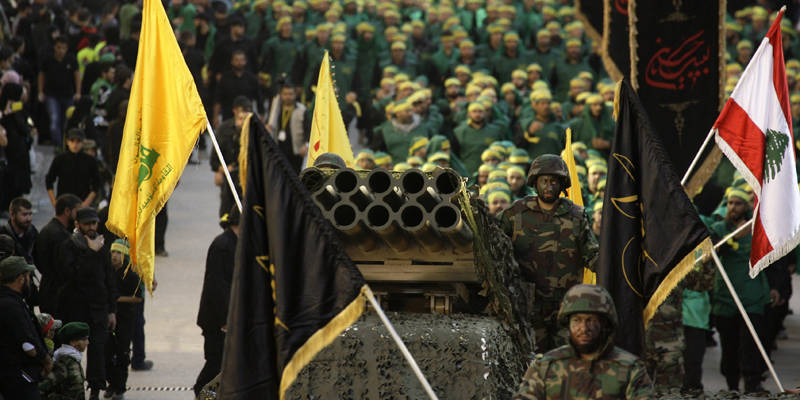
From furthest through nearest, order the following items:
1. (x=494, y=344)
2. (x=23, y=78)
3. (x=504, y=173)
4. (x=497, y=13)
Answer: (x=497, y=13) → (x=23, y=78) → (x=504, y=173) → (x=494, y=344)

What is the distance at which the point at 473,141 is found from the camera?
20344 mm

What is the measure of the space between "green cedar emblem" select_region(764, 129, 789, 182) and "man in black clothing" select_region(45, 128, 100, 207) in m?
9.26

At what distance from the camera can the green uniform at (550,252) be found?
10.9 metres

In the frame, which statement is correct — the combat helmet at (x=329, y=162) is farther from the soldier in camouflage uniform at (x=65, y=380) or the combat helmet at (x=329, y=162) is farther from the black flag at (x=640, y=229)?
Answer: the soldier in camouflage uniform at (x=65, y=380)

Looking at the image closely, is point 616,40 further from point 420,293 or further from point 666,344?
point 420,293

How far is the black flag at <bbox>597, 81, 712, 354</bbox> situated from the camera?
372 inches

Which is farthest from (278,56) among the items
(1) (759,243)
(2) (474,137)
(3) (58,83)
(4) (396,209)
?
A: (4) (396,209)

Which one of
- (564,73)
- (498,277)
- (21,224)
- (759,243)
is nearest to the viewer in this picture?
(498,277)

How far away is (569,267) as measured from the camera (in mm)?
11000

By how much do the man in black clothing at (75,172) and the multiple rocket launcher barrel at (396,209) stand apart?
30.1 feet

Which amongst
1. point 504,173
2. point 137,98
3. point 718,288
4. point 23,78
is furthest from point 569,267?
point 23,78

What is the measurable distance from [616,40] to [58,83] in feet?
36.5

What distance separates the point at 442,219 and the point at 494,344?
0.80m

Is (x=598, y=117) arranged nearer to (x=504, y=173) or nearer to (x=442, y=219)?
(x=504, y=173)
